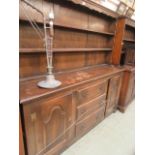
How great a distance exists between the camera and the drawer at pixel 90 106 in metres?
1.63

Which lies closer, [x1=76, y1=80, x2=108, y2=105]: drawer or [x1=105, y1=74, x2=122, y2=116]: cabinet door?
[x1=76, y1=80, x2=108, y2=105]: drawer

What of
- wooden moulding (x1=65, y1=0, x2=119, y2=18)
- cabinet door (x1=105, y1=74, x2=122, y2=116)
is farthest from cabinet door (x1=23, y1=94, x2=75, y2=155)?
wooden moulding (x1=65, y1=0, x2=119, y2=18)

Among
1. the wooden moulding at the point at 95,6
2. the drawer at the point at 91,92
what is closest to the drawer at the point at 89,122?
the drawer at the point at 91,92

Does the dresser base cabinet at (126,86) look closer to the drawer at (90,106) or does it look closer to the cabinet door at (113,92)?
the cabinet door at (113,92)

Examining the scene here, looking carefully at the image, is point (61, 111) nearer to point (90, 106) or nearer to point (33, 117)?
point (33, 117)

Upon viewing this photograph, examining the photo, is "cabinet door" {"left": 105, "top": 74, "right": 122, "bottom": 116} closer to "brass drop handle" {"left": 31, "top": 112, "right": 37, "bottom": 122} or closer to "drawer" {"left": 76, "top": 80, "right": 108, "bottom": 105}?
"drawer" {"left": 76, "top": 80, "right": 108, "bottom": 105}

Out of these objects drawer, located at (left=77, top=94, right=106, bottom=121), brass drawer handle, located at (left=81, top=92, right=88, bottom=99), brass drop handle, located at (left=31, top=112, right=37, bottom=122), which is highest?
brass drawer handle, located at (left=81, top=92, right=88, bottom=99)

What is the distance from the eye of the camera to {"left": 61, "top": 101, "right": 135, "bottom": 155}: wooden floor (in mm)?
1670

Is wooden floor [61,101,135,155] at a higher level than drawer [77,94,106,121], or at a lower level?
lower

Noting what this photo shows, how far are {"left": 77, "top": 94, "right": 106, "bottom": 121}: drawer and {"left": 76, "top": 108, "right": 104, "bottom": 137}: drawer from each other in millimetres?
87

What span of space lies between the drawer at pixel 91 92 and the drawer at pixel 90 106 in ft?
0.21
